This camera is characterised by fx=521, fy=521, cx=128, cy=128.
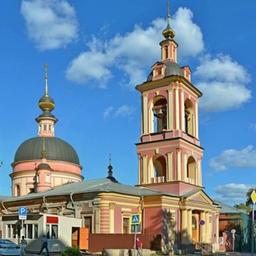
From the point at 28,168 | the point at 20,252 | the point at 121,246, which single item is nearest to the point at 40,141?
the point at 28,168

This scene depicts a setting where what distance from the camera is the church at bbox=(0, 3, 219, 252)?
39.6 m

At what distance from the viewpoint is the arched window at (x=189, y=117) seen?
51719 mm

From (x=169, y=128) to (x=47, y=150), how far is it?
19072 millimetres

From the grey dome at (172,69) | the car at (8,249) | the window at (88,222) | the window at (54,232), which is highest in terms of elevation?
the grey dome at (172,69)

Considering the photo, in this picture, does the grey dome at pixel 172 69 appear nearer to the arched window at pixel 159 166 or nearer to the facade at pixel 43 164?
the arched window at pixel 159 166

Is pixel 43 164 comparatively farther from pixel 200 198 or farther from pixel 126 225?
pixel 200 198

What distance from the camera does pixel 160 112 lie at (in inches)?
2000

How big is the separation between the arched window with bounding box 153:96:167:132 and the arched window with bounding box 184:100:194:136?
231cm

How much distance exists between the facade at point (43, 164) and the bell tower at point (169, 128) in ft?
45.4

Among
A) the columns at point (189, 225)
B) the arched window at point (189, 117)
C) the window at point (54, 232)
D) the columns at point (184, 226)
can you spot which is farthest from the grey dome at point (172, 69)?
the window at point (54, 232)

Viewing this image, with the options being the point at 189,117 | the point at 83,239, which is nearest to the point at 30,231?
the point at 83,239

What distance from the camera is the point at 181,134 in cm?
4759

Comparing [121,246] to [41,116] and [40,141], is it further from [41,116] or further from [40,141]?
[41,116]

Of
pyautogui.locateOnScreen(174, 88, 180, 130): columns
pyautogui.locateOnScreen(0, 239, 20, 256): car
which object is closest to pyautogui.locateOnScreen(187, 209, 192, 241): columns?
pyautogui.locateOnScreen(174, 88, 180, 130): columns
